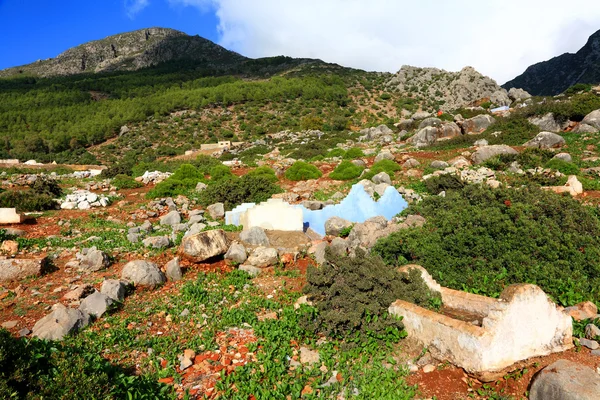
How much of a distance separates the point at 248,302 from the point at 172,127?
49033 millimetres

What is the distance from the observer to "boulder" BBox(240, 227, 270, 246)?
355 inches

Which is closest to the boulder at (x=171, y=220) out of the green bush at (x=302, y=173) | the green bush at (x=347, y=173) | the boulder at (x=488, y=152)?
the green bush at (x=302, y=173)

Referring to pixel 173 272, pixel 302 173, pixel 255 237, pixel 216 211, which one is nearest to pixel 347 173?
pixel 302 173

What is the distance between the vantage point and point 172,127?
50.3 meters

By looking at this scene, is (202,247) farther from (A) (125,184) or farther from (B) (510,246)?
(A) (125,184)

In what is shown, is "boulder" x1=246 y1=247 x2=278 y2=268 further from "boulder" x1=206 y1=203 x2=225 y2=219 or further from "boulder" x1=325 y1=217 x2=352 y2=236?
"boulder" x1=206 y1=203 x2=225 y2=219

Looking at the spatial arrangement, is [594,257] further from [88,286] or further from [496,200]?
[88,286]

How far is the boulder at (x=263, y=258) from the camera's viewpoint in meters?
7.93

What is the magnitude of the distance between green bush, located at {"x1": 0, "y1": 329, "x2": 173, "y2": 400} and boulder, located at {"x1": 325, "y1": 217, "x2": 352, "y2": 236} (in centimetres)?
662

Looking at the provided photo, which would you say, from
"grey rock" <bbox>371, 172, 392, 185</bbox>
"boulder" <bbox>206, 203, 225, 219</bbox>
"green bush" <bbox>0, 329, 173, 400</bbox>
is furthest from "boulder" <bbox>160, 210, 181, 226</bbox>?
"grey rock" <bbox>371, 172, 392, 185</bbox>

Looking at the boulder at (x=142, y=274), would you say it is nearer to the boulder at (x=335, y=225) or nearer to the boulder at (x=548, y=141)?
the boulder at (x=335, y=225)

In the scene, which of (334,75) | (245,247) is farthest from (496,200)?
(334,75)

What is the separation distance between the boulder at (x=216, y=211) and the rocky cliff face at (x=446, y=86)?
1941 inches

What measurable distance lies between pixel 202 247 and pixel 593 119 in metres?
25.1
